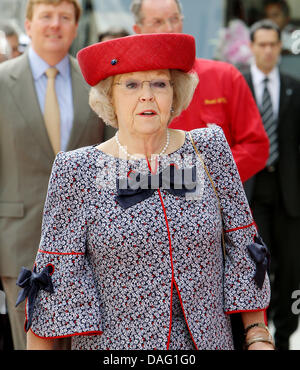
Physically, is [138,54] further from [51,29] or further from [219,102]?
[51,29]

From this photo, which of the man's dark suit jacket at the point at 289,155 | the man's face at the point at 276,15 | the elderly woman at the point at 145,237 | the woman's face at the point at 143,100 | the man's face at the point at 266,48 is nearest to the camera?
the elderly woman at the point at 145,237

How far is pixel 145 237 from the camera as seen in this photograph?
2605 millimetres

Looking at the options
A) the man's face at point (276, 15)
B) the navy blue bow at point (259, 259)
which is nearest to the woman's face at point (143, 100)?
the navy blue bow at point (259, 259)

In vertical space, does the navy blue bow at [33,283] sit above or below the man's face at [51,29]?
below

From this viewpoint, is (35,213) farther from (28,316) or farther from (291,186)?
(291,186)

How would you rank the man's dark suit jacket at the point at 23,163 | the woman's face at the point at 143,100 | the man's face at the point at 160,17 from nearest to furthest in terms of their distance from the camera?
1. the woman's face at the point at 143,100
2. the man's dark suit jacket at the point at 23,163
3. the man's face at the point at 160,17

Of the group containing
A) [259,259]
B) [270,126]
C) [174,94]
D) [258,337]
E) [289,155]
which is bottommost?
[289,155]

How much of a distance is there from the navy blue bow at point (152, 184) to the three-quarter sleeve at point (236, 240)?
10 centimetres

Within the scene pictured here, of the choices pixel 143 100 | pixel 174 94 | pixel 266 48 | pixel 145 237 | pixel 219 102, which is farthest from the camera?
pixel 266 48

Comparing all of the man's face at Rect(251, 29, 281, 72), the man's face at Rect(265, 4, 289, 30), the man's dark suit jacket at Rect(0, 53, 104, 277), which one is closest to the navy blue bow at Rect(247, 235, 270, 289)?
the man's dark suit jacket at Rect(0, 53, 104, 277)

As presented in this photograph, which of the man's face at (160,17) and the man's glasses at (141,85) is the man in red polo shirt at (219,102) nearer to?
the man's face at (160,17)

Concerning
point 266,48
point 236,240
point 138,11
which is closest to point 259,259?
point 236,240

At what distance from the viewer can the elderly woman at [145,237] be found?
262 centimetres

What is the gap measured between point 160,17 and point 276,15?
457 centimetres
